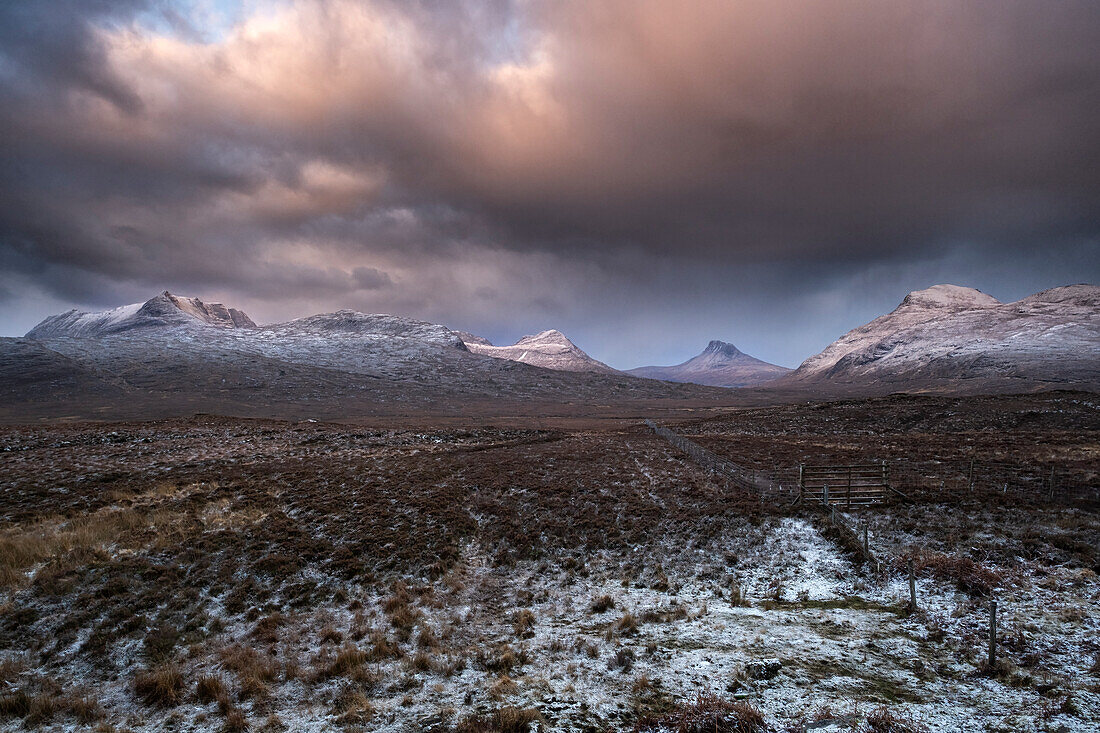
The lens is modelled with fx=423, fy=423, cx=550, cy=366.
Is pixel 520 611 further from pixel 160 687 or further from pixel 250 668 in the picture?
pixel 160 687

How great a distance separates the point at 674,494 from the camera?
23.3 metres

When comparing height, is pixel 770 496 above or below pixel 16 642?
above

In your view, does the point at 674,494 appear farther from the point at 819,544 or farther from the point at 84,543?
the point at 84,543

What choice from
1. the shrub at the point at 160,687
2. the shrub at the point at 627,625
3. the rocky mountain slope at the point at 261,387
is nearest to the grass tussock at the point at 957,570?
the shrub at the point at 627,625

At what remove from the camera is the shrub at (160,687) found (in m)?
8.38

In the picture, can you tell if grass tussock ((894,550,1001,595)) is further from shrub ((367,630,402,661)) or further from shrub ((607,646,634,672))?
shrub ((367,630,402,661))

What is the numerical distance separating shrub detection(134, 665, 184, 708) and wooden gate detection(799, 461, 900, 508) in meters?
21.7

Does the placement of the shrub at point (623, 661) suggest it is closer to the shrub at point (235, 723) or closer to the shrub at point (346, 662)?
the shrub at point (346, 662)

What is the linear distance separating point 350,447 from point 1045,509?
4542 cm

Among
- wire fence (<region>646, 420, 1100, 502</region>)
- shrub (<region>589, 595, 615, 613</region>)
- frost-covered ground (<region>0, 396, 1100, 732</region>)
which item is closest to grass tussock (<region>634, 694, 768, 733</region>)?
frost-covered ground (<region>0, 396, 1100, 732</region>)

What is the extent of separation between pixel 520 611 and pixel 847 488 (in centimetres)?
1630

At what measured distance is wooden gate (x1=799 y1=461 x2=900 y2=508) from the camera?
19000 millimetres

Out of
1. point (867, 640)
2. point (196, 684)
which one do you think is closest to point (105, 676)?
point (196, 684)

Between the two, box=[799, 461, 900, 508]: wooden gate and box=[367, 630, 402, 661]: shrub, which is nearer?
box=[367, 630, 402, 661]: shrub
